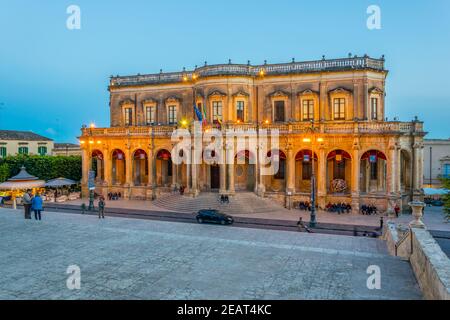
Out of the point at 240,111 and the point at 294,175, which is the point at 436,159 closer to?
the point at 294,175

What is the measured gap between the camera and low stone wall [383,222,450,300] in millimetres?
8780

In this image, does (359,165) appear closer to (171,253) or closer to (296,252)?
(296,252)

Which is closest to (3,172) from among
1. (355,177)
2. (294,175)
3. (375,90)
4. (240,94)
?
(240,94)

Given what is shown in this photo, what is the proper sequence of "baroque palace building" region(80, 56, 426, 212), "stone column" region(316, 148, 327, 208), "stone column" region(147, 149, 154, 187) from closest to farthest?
1. "baroque palace building" region(80, 56, 426, 212)
2. "stone column" region(316, 148, 327, 208)
3. "stone column" region(147, 149, 154, 187)

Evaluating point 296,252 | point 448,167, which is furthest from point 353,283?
point 448,167

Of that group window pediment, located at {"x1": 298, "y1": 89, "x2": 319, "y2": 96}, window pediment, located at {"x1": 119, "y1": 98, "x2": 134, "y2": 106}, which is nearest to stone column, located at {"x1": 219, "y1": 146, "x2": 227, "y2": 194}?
window pediment, located at {"x1": 298, "y1": 89, "x2": 319, "y2": 96}

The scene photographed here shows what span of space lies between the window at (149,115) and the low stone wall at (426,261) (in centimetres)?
3399

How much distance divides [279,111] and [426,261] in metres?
29.3

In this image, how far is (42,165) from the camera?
45.8m

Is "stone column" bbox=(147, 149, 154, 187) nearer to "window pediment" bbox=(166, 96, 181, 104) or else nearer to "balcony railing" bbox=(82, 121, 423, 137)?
"balcony railing" bbox=(82, 121, 423, 137)

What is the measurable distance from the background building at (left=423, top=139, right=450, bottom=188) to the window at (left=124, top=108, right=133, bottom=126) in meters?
43.1

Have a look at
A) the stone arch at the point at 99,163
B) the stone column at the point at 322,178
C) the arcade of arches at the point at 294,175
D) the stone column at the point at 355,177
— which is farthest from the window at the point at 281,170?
the stone arch at the point at 99,163

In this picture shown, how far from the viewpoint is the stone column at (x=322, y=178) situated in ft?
111
